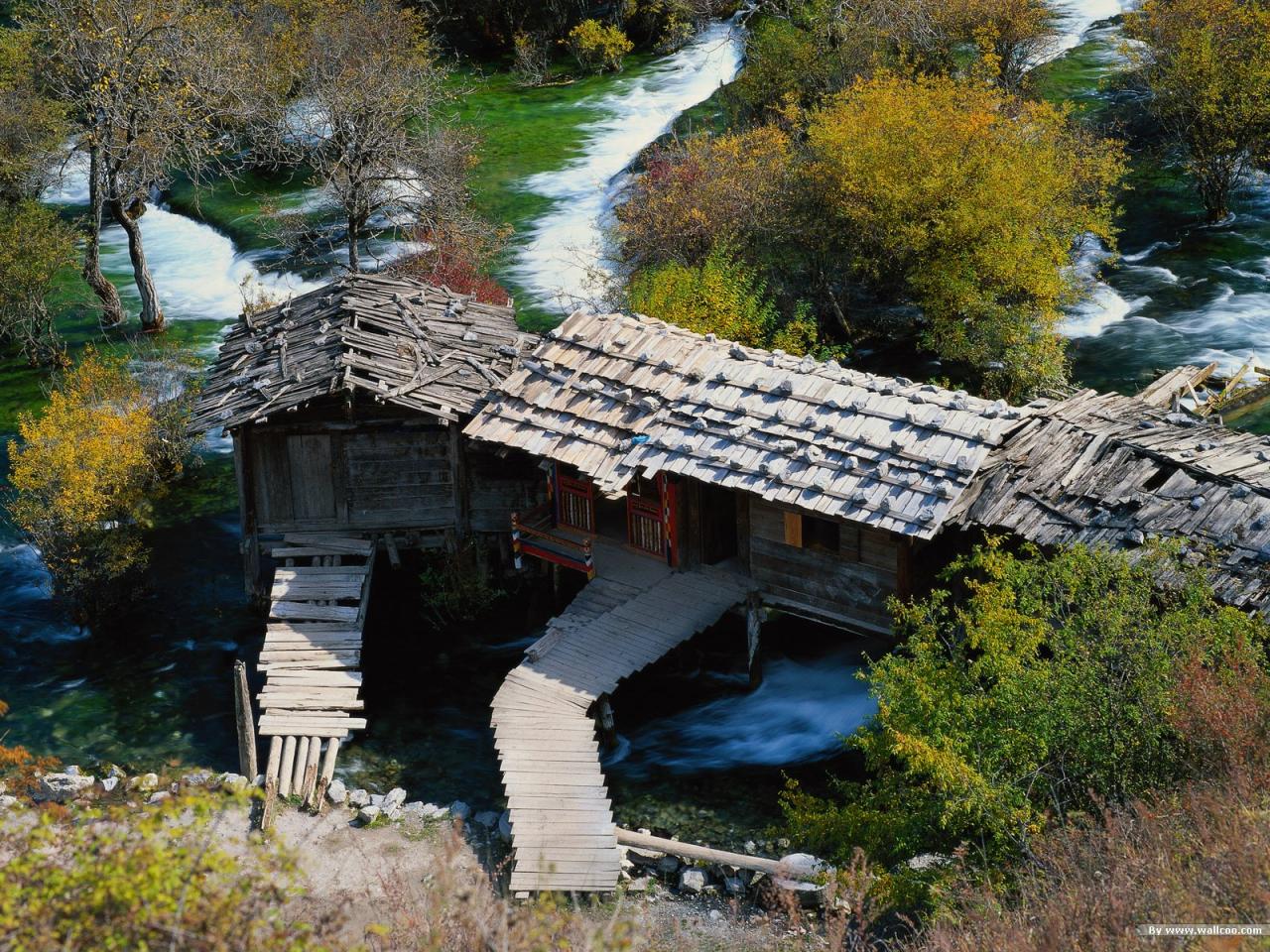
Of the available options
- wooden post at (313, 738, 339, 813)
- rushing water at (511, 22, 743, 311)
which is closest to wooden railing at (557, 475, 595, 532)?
wooden post at (313, 738, 339, 813)

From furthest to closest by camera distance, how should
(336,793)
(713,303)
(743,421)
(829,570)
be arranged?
(713,303)
(829,570)
(743,421)
(336,793)

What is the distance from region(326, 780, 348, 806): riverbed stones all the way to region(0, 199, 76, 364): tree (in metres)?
19.5

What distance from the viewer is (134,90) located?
115ft

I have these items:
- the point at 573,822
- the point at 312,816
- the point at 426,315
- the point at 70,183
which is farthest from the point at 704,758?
the point at 70,183

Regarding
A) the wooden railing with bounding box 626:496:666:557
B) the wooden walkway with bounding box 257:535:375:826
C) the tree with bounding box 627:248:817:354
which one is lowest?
the wooden walkway with bounding box 257:535:375:826

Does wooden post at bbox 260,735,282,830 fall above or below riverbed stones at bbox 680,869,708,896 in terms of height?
above

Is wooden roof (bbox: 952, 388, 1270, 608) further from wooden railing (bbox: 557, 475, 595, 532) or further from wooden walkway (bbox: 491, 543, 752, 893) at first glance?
wooden railing (bbox: 557, 475, 595, 532)

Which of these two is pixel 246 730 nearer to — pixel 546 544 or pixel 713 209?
pixel 546 544

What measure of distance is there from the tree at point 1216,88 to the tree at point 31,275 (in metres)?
30.0

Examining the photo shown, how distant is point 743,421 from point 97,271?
23044 mm

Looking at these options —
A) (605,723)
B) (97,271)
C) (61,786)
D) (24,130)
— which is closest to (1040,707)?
(605,723)

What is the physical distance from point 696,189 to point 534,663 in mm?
14464

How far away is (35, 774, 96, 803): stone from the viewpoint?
20.2 m

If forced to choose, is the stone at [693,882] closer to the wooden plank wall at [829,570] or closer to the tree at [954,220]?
the wooden plank wall at [829,570]
